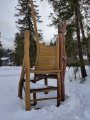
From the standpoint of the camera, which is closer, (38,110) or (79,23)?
(38,110)

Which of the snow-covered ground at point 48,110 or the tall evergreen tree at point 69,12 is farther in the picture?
the tall evergreen tree at point 69,12

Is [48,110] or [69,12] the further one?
[69,12]

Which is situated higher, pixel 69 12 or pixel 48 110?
A: pixel 69 12

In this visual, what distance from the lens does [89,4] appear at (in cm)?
1595

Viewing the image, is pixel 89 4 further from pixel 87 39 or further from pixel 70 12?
pixel 87 39

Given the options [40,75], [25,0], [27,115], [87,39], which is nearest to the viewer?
[27,115]

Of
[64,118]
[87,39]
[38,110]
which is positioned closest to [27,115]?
[38,110]

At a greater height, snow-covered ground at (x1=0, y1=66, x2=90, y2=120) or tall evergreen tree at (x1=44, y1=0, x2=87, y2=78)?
tall evergreen tree at (x1=44, y1=0, x2=87, y2=78)

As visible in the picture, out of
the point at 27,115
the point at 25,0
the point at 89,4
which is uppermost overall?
the point at 25,0

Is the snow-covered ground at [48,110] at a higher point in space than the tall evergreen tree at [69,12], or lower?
lower

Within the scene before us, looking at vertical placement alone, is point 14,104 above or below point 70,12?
below

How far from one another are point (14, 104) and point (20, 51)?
26.6 metres

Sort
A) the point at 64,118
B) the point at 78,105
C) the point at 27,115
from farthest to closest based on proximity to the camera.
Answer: the point at 78,105
the point at 27,115
the point at 64,118

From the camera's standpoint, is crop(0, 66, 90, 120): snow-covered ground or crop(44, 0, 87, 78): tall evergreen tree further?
crop(44, 0, 87, 78): tall evergreen tree
